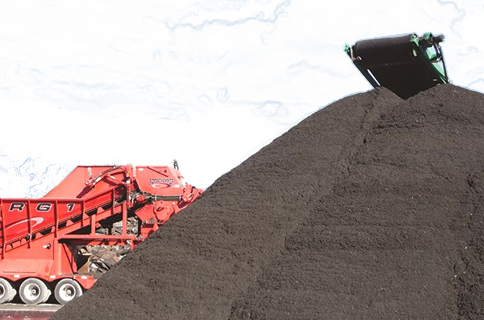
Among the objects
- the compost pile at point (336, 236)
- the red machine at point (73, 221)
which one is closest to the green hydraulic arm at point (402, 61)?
the compost pile at point (336, 236)

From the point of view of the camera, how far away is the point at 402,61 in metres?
10.8

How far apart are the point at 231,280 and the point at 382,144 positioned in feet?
8.82

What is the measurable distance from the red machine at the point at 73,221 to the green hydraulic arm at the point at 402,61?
7254 mm

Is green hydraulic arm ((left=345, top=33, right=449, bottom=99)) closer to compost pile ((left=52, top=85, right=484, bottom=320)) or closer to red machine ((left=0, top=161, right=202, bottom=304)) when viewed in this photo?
compost pile ((left=52, top=85, right=484, bottom=320))

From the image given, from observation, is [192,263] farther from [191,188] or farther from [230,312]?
[191,188]

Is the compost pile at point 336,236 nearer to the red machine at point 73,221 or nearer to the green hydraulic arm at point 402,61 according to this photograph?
the green hydraulic arm at point 402,61

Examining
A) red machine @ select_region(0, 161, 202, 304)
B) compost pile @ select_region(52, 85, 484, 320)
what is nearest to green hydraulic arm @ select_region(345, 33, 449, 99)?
compost pile @ select_region(52, 85, 484, 320)

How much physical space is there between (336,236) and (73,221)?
9.97 m

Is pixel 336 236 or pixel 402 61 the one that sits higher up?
pixel 402 61

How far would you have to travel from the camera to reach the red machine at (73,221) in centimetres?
1550

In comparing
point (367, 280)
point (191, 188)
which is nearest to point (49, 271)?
point (191, 188)

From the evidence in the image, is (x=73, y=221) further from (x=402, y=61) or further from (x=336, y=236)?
(x=336, y=236)

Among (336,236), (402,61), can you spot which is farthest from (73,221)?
(336,236)

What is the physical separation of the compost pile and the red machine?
755cm
